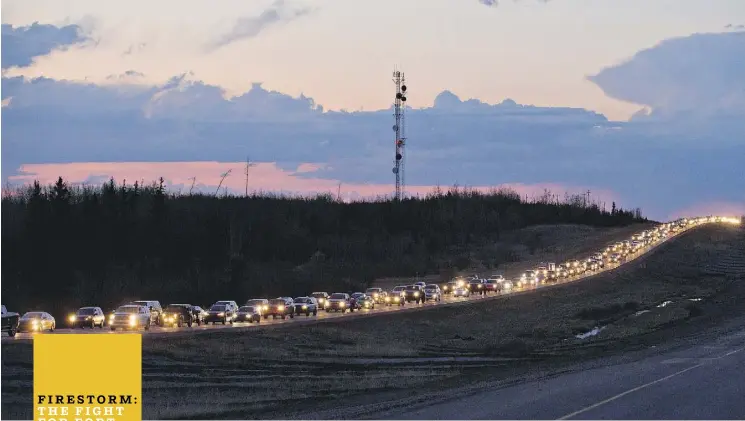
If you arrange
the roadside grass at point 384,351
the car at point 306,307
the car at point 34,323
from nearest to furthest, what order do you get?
the roadside grass at point 384,351 → the car at point 34,323 → the car at point 306,307

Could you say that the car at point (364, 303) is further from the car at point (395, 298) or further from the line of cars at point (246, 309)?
the car at point (395, 298)

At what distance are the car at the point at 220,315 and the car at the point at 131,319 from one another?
6.22 meters

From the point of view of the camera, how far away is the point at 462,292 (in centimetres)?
10312

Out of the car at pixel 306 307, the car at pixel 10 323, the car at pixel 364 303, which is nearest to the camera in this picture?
the car at pixel 10 323

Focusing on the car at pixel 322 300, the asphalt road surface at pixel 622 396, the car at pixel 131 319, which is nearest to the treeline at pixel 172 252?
the car at pixel 322 300

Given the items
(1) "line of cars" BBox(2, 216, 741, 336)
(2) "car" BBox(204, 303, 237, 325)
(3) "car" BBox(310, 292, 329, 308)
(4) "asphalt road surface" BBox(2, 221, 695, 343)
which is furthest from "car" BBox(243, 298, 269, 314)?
(3) "car" BBox(310, 292, 329, 308)

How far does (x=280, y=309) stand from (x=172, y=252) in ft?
153

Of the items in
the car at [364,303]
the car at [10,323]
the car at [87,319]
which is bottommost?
the car at [364,303]

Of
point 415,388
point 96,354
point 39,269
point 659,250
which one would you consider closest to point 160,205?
point 39,269

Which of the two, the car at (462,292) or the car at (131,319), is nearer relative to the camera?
the car at (131,319)

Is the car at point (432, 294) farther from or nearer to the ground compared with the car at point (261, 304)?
nearer to the ground

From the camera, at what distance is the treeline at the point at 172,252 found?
9594 centimetres

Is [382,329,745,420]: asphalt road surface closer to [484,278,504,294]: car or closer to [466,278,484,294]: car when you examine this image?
[466,278,484,294]: car

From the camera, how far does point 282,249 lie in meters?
150
